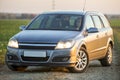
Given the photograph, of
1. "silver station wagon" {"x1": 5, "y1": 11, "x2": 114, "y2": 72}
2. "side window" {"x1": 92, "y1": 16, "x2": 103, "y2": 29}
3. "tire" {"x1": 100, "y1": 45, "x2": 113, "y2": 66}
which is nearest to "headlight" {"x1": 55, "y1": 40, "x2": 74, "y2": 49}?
"silver station wagon" {"x1": 5, "y1": 11, "x2": 114, "y2": 72}

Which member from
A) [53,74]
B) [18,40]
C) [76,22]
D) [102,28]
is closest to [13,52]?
[18,40]

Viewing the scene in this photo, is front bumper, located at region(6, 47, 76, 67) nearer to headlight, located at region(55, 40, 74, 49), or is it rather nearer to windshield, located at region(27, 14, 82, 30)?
headlight, located at region(55, 40, 74, 49)

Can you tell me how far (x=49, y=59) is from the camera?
12.7 meters

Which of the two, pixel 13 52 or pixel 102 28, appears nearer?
pixel 13 52

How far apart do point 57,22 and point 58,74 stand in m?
1.88

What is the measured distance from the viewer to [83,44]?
13.6 meters

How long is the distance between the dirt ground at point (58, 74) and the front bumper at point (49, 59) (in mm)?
250

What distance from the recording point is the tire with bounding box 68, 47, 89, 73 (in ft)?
43.4

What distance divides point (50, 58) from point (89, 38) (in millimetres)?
1671

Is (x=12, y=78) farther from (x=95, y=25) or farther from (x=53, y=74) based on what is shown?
(x=95, y=25)

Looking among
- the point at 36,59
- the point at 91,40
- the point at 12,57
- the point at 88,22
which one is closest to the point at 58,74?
the point at 36,59

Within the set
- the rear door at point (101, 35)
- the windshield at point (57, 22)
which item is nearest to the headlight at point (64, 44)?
the windshield at point (57, 22)

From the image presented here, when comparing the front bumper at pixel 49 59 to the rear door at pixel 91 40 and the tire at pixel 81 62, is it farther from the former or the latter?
the rear door at pixel 91 40

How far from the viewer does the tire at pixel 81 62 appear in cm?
1323
